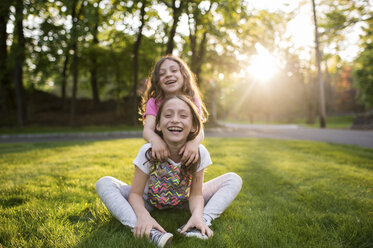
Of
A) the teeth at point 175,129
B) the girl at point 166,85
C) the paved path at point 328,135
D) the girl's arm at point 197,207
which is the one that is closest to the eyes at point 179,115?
the teeth at point 175,129

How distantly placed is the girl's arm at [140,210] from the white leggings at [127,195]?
0.06 meters

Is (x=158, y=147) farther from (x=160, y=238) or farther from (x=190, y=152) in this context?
(x=160, y=238)

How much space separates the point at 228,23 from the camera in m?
9.66

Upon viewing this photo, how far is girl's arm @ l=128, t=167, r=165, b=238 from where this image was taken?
1934 millimetres

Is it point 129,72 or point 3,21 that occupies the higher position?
point 3,21

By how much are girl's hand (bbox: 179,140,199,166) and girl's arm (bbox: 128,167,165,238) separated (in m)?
0.41

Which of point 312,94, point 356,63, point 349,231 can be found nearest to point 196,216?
point 349,231

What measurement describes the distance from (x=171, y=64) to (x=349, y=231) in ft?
8.23

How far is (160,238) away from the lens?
1.82 meters

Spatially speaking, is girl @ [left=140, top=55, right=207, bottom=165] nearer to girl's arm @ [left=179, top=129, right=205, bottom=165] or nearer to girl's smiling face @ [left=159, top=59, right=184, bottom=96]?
girl's smiling face @ [left=159, top=59, right=184, bottom=96]

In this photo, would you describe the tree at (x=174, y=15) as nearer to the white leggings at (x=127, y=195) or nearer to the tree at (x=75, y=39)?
the tree at (x=75, y=39)

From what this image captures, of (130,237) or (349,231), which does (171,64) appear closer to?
(130,237)

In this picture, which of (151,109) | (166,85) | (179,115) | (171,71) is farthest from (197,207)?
(171,71)

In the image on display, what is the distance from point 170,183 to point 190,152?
359 mm
